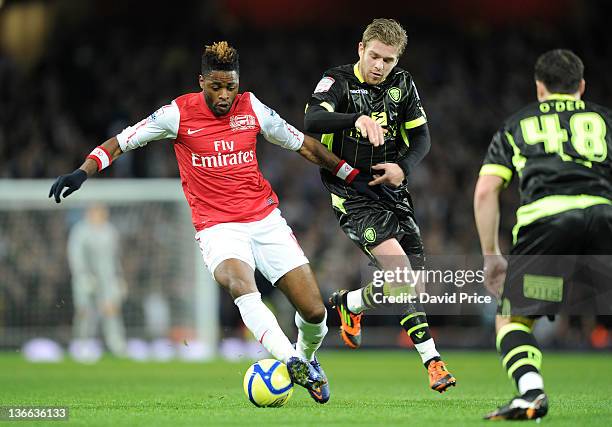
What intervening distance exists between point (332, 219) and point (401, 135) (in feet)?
34.4

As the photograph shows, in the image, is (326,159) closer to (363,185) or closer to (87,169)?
(363,185)

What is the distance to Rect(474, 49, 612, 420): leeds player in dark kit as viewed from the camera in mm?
5785

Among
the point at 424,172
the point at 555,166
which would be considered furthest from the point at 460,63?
the point at 555,166

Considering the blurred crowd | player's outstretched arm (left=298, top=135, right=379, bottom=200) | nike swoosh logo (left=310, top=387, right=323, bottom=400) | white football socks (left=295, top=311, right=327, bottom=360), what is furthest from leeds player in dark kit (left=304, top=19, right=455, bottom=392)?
the blurred crowd

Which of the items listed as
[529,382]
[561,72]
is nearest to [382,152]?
[561,72]

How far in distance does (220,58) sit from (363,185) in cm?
154

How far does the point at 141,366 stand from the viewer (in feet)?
44.4

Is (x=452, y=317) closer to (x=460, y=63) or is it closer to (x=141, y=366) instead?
(x=141, y=366)

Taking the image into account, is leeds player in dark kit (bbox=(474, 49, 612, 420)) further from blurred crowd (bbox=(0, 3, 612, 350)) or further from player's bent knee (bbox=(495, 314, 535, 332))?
blurred crowd (bbox=(0, 3, 612, 350))

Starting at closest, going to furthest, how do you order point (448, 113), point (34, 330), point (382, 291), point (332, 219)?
point (382, 291) → point (34, 330) → point (332, 219) → point (448, 113)

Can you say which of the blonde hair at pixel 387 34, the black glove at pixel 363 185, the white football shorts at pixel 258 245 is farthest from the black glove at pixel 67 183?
the blonde hair at pixel 387 34

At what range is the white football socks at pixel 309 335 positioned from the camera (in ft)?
25.8

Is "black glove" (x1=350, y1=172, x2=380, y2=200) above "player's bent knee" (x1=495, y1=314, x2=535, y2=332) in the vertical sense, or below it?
above

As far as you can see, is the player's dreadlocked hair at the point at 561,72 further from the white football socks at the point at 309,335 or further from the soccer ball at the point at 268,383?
the white football socks at the point at 309,335
